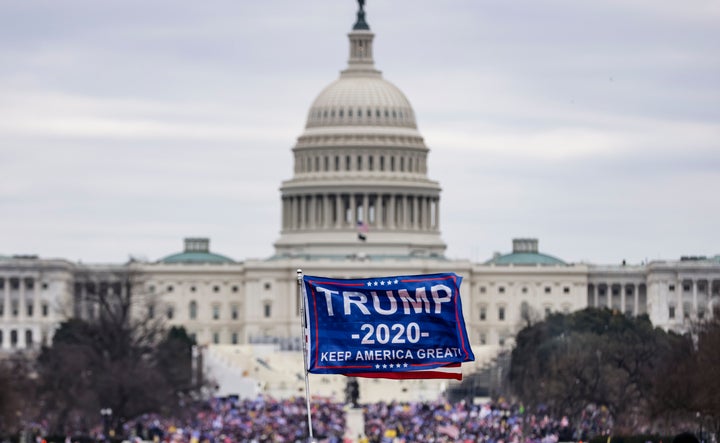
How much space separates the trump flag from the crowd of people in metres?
47.4

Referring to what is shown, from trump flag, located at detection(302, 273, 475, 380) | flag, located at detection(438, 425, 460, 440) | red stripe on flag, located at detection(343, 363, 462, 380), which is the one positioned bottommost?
flag, located at detection(438, 425, 460, 440)

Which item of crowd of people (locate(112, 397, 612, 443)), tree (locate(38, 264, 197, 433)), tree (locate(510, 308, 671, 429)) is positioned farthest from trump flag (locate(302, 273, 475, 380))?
tree (locate(38, 264, 197, 433))

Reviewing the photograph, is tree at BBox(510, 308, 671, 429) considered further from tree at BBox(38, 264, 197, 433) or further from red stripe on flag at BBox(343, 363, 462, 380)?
red stripe on flag at BBox(343, 363, 462, 380)

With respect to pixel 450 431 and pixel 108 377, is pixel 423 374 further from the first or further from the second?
pixel 108 377

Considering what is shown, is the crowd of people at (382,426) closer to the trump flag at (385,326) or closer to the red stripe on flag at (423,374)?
the red stripe on flag at (423,374)

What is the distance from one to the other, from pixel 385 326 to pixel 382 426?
230 ft

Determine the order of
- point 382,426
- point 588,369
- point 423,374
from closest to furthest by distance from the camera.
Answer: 1. point 423,374
2. point 382,426
3. point 588,369

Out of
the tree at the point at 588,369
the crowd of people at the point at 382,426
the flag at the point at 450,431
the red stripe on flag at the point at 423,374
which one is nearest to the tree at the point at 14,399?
the crowd of people at the point at 382,426

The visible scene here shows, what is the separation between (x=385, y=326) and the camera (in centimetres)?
3553

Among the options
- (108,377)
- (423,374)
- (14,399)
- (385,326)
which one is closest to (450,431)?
(14,399)

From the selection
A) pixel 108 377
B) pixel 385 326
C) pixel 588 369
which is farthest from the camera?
pixel 588 369

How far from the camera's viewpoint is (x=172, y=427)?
4094 inches

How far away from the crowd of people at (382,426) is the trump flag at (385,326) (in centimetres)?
4742

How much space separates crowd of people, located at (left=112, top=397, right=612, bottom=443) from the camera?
309 feet
